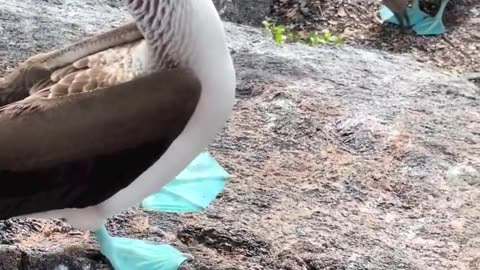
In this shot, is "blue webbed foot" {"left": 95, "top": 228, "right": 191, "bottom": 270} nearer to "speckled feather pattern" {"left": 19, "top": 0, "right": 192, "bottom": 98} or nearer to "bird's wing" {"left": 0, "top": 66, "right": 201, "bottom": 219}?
"bird's wing" {"left": 0, "top": 66, "right": 201, "bottom": 219}

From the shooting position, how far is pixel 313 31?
4.70 meters

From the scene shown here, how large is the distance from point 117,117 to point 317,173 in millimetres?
943

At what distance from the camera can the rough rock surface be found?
2.39 metres

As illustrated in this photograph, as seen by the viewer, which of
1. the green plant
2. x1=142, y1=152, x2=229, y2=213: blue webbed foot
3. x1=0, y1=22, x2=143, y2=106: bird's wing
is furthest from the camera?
the green plant

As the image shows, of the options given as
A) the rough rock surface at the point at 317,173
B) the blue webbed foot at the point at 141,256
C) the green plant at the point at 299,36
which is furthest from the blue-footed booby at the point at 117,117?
the green plant at the point at 299,36

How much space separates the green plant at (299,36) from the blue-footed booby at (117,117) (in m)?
2.13

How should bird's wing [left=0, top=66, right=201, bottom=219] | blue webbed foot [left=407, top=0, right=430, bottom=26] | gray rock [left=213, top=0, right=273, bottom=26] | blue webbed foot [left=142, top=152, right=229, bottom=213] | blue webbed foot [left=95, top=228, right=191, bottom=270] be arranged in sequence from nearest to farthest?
bird's wing [left=0, top=66, right=201, bottom=219] < blue webbed foot [left=95, top=228, right=191, bottom=270] < blue webbed foot [left=142, top=152, right=229, bottom=213] < gray rock [left=213, top=0, right=273, bottom=26] < blue webbed foot [left=407, top=0, right=430, bottom=26]

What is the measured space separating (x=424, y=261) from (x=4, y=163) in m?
1.18

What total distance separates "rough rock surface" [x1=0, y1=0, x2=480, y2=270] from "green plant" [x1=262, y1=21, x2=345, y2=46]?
72 centimetres

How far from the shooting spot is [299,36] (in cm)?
458

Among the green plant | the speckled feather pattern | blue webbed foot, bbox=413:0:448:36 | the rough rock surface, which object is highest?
the speckled feather pattern

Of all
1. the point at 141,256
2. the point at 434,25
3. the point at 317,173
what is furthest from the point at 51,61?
the point at 434,25

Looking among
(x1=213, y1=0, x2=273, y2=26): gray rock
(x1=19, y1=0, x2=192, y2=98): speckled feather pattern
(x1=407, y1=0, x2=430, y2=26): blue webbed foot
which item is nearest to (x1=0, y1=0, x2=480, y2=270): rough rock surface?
(x1=19, y1=0, x2=192, y2=98): speckled feather pattern

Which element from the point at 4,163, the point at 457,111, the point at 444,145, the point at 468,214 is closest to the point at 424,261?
the point at 468,214
